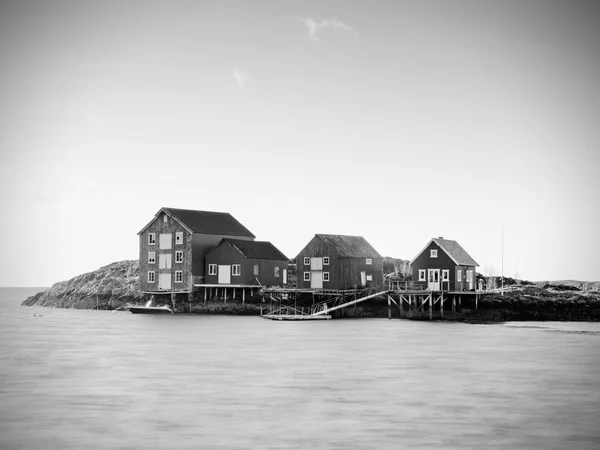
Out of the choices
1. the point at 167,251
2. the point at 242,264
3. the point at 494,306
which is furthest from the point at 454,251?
the point at 167,251

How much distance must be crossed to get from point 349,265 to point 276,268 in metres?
9.68

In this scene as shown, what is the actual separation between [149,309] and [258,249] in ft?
40.9

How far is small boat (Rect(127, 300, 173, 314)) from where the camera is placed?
8144 centimetres

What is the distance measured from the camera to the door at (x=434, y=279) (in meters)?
69.4

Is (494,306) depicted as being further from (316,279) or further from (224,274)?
(224,274)

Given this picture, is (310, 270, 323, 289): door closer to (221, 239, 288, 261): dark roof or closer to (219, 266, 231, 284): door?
(221, 239, 288, 261): dark roof

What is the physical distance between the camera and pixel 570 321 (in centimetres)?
6950

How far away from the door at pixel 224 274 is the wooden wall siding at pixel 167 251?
285 cm

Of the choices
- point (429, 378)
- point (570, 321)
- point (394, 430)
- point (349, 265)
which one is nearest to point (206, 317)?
→ point (349, 265)

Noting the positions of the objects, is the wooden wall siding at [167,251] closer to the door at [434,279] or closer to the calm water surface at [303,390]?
the calm water surface at [303,390]

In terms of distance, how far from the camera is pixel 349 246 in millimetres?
77250

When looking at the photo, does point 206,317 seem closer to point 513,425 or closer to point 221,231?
point 221,231

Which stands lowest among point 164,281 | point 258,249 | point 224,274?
point 164,281

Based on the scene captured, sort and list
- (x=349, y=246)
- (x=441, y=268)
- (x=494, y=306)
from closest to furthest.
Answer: (x=441, y=268)
(x=494, y=306)
(x=349, y=246)
